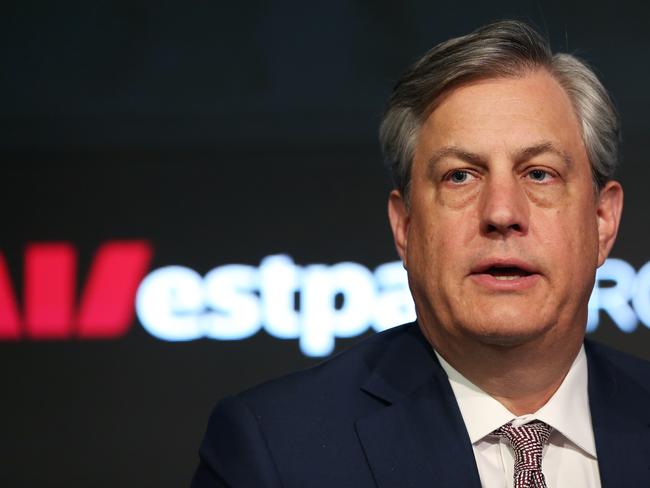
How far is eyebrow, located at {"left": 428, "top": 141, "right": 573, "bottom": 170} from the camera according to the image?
1787mm

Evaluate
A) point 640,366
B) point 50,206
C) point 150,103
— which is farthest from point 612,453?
point 50,206

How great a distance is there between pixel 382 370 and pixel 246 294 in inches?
90.5

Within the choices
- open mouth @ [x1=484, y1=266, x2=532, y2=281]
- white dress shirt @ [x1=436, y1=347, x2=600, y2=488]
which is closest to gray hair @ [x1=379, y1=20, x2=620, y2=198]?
open mouth @ [x1=484, y1=266, x2=532, y2=281]

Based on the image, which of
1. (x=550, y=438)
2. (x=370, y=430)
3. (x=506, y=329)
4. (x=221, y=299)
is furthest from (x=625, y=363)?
(x=221, y=299)

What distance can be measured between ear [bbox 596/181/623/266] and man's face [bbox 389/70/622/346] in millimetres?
47

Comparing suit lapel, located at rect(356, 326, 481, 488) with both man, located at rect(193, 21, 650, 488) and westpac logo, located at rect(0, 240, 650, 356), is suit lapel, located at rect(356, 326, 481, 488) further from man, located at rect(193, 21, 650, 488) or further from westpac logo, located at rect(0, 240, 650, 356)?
westpac logo, located at rect(0, 240, 650, 356)

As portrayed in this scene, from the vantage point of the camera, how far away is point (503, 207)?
170cm

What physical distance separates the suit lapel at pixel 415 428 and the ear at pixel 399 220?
0.20 metres

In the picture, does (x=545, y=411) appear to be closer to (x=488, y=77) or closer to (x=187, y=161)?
(x=488, y=77)

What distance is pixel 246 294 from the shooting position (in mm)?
4199

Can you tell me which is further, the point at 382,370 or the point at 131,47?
the point at 131,47

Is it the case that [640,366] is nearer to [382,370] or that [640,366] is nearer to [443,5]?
[382,370]

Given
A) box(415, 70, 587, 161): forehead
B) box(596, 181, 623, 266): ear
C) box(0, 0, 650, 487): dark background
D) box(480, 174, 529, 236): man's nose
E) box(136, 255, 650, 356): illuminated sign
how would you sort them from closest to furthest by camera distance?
box(480, 174, 529, 236): man's nose → box(415, 70, 587, 161): forehead → box(596, 181, 623, 266): ear → box(0, 0, 650, 487): dark background → box(136, 255, 650, 356): illuminated sign

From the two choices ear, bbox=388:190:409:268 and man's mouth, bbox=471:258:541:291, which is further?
ear, bbox=388:190:409:268
